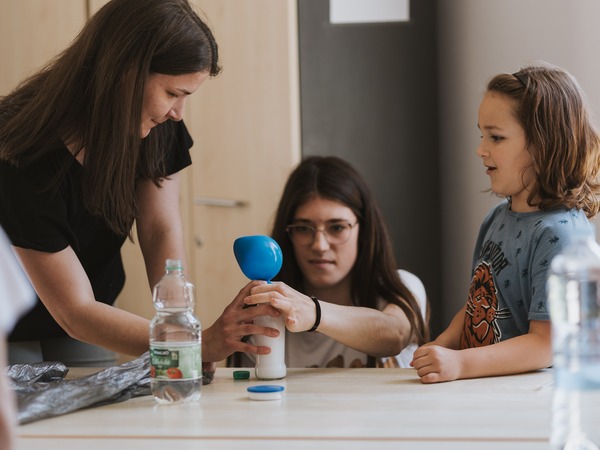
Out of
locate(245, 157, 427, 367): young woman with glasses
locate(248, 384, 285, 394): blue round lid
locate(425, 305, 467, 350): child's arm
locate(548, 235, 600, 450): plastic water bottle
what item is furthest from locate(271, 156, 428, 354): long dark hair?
locate(548, 235, 600, 450): plastic water bottle

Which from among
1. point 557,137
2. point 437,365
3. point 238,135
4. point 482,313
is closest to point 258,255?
point 437,365

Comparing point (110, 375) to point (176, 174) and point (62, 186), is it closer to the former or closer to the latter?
point (62, 186)

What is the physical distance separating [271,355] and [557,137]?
696 millimetres

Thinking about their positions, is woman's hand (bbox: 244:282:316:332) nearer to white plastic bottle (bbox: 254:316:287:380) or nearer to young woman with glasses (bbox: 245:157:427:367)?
white plastic bottle (bbox: 254:316:287:380)

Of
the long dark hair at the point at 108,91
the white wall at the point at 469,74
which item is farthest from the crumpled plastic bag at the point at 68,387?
the white wall at the point at 469,74

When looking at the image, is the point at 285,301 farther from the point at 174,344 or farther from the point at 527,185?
the point at 527,185

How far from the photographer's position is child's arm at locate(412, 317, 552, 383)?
1.52 m

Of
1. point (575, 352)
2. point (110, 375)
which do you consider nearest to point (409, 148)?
point (110, 375)

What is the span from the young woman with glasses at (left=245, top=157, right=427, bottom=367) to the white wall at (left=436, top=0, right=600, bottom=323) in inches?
28.7

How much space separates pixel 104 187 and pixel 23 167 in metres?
0.16

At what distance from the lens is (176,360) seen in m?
1.35

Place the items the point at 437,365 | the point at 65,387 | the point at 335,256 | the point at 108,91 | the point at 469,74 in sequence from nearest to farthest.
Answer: the point at 65,387, the point at 437,365, the point at 108,91, the point at 335,256, the point at 469,74

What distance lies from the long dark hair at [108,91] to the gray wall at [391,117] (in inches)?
62.7

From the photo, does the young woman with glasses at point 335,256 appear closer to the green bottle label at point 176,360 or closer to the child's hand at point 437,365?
the child's hand at point 437,365
